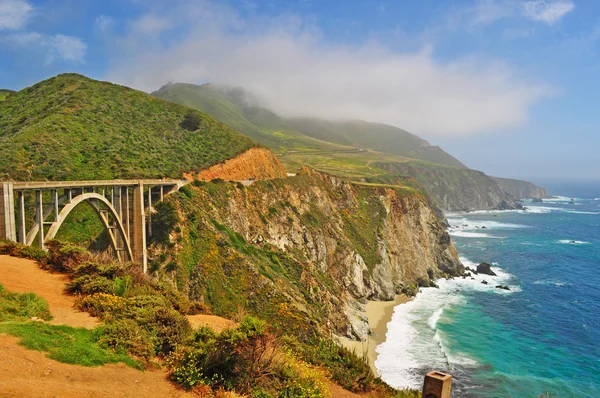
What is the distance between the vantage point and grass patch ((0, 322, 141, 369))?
12.1 meters

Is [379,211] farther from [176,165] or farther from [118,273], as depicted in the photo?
[118,273]

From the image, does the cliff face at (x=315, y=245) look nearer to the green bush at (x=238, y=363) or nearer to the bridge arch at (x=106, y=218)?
the bridge arch at (x=106, y=218)

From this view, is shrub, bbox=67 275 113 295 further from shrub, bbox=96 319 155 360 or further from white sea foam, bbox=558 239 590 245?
white sea foam, bbox=558 239 590 245

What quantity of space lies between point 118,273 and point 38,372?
9312 millimetres

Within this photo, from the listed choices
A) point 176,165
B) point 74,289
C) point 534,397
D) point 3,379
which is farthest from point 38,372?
point 176,165

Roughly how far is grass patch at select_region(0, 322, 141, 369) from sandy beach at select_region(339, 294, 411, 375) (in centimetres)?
2806

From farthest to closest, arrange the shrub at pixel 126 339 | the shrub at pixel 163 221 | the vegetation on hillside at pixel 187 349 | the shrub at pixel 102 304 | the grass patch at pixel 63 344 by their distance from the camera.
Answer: the shrub at pixel 163 221, the shrub at pixel 102 304, the shrub at pixel 126 339, the vegetation on hillside at pixel 187 349, the grass patch at pixel 63 344

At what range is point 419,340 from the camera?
45844 mm

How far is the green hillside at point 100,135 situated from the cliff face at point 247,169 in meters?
1.40

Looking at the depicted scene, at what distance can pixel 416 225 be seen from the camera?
84.6m

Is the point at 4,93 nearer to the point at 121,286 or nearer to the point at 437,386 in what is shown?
the point at 121,286

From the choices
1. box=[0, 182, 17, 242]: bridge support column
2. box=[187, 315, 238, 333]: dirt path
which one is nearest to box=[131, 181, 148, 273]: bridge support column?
box=[0, 182, 17, 242]: bridge support column

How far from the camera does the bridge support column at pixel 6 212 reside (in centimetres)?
2316

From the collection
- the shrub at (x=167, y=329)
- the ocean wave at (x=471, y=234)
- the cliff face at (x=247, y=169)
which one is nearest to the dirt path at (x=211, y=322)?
the shrub at (x=167, y=329)
